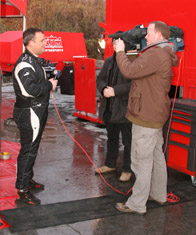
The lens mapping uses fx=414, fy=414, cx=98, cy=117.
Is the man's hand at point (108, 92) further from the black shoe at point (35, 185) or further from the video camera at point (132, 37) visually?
the black shoe at point (35, 185)

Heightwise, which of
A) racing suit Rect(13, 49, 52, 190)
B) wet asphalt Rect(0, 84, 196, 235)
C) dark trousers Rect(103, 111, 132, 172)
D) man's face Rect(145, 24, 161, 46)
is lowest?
wet asphalt Rect(0, 84, 196, 235)

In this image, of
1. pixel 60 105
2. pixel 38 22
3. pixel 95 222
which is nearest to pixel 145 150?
pixel 95 222

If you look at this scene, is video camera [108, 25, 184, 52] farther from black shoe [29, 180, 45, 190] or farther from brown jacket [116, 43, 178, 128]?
black shoe [29, 180, 45, 190]

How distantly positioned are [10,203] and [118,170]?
1826 mm

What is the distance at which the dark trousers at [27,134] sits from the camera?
448cm

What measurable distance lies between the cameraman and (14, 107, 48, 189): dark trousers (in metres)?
1.03

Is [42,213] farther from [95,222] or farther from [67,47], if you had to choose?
[67,47]

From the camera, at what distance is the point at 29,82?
14.3 ft

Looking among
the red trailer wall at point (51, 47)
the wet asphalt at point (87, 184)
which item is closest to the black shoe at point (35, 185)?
the wet asphalt at point (87, 184)

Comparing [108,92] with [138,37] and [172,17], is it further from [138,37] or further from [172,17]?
[172,17]

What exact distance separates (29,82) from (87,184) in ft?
5.14

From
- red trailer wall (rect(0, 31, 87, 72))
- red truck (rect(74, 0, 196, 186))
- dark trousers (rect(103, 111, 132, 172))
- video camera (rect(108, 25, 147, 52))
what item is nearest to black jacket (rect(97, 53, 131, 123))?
dark trousers (rect(103, 111, 132, 172))

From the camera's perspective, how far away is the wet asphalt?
3.92 meters

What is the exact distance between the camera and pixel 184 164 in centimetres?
514
